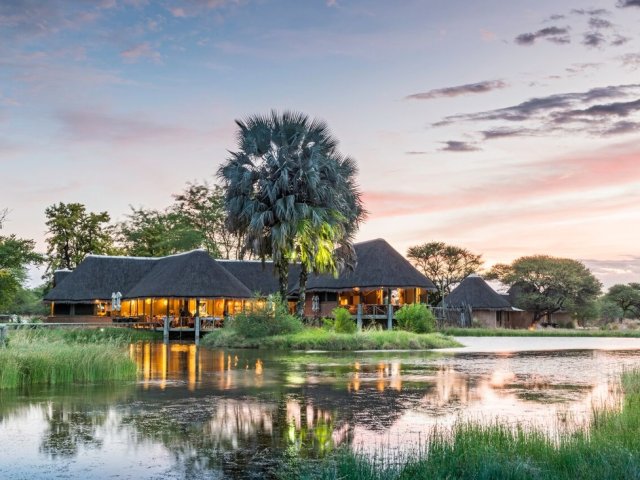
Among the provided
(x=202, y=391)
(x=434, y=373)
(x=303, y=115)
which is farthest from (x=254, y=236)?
(x=202, y=391)

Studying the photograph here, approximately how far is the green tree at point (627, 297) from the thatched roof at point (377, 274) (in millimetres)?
40986

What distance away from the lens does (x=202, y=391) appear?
16.1 m

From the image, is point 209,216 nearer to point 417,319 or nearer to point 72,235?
point 72,235

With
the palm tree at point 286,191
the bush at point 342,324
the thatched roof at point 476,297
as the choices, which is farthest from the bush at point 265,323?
the thatched roof at point 476,297

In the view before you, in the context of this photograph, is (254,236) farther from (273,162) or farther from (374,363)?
(374,363)

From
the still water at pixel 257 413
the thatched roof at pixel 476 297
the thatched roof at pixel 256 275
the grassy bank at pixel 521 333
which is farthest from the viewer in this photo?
the thatched roof at pixel 476 297

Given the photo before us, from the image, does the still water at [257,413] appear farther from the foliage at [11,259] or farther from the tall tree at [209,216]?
the tall tree at [209,216]

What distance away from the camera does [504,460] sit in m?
7.75

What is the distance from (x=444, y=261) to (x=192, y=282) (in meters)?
40.4

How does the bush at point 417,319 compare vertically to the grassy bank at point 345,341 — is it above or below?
above

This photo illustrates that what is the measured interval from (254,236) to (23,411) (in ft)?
90.6

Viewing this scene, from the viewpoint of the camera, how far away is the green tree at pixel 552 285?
71.2 m

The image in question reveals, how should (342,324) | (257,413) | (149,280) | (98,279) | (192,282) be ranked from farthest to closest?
(98,279) → (149,280) → (192,282) → (342,324) → (257,413)

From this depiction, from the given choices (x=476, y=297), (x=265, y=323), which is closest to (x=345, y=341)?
(x=265, y=323)
